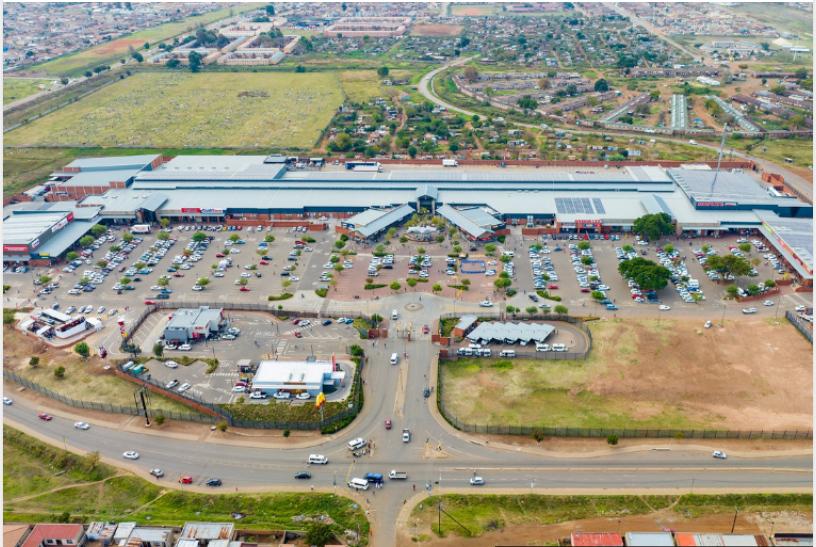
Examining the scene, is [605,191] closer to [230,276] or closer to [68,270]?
[230,276]

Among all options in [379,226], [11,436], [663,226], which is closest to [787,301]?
[663,226]

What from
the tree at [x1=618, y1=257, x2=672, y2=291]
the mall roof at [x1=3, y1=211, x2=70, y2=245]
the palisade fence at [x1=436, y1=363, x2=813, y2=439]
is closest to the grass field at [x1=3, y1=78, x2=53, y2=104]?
the mall roof at [x1=3, y1=211, x2=70, y2=245]

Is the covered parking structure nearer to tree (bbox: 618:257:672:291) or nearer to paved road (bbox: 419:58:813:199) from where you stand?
tree (bbox: 618:257:672:291)

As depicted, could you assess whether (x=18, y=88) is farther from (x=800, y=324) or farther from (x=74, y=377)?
(x=800, y=324)

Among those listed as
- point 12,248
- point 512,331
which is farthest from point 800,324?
point 12,248

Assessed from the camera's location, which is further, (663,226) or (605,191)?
(605,191)

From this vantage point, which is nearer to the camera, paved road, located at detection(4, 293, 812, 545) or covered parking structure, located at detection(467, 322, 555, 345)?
Answer: paved road, located at detection(4, 293, 812, 545)
